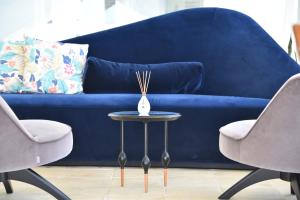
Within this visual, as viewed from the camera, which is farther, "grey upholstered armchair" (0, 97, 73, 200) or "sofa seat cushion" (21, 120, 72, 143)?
"sofa seat cushion" (21, 120, 72, 143)

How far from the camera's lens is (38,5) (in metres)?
3.53

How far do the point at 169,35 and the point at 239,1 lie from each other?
79 cm

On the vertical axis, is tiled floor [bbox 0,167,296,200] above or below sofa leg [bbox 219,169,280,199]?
below

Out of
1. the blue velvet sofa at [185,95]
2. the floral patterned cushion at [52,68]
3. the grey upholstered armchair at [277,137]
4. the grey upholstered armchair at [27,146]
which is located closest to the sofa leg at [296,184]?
the grey upholstered armchair at [277,137]

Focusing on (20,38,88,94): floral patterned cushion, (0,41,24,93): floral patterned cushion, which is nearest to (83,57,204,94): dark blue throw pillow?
(20,38,88,94): floral patterned cushion

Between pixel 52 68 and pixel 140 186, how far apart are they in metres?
1.19

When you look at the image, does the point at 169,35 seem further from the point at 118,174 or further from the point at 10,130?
the point at 10,130

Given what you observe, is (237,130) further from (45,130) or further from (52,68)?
(52,68)

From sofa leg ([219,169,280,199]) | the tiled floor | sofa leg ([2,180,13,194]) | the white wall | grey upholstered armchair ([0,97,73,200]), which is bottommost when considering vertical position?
the tiled floor

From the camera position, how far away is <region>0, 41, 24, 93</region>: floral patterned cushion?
2.79 metres

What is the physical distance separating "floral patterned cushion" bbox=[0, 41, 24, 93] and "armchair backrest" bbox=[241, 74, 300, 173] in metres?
1.89

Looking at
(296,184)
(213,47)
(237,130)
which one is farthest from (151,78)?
(296,184)

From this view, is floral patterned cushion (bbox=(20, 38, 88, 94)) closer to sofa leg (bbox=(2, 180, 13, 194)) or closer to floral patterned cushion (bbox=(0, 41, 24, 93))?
floral patterned cushion (bbox=(0, 41, 24, 93))

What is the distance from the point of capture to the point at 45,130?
1681 millimetres
